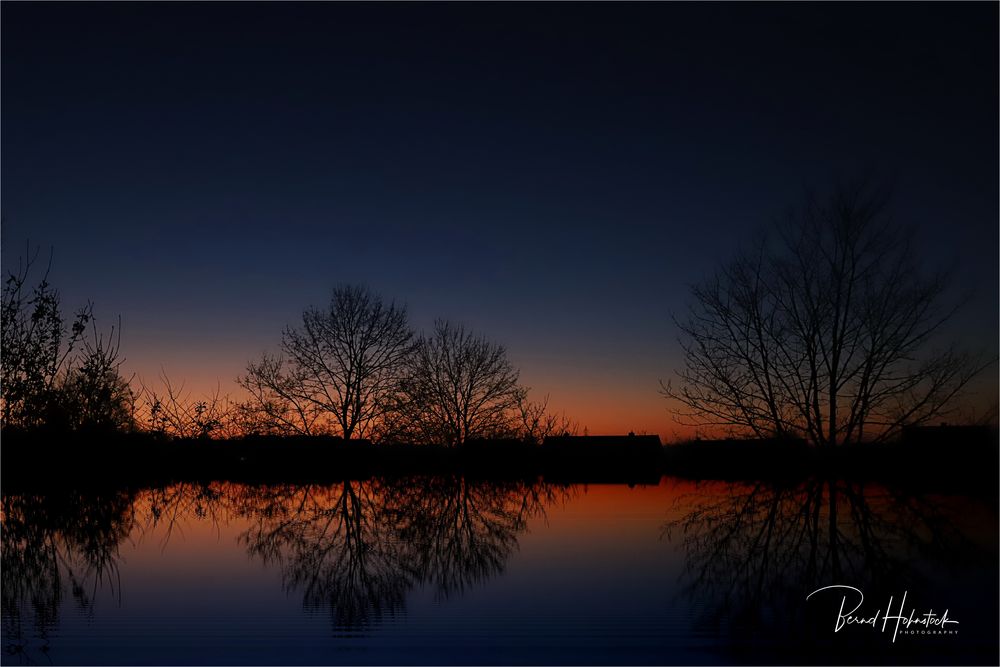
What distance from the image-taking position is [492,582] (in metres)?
6.61

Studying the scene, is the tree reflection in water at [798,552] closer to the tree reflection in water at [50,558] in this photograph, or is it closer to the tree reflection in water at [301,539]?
the tree reflection in water at [301,539]

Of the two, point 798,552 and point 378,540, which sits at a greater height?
point 378,540

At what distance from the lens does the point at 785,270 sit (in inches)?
642

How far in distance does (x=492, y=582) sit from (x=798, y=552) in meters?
3.61

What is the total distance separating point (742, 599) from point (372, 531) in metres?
5.54

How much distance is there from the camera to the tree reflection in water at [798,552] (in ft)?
17.9

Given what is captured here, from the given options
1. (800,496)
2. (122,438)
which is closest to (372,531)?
(800,496)

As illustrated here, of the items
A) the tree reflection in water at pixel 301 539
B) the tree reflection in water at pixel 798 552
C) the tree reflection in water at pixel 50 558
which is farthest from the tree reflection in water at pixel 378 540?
the tree reflection in water at pixel 798 552

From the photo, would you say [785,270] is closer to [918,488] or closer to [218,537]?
[918,488]

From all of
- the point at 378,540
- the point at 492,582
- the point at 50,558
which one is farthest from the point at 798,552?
the point at 50,558

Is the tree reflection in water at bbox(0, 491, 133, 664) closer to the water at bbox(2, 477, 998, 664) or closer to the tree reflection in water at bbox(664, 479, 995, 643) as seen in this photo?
the water at bbox(2, 477, 998, 664)

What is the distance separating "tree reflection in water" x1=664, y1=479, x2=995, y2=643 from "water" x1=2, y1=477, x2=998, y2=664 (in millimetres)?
36

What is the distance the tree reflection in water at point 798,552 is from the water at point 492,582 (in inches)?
1.4

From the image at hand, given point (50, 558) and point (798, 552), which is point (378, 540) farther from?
point (798, 552)
